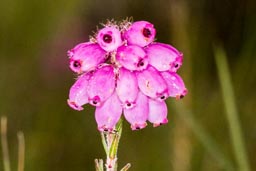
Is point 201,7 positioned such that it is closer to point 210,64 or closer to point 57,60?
point 210,64

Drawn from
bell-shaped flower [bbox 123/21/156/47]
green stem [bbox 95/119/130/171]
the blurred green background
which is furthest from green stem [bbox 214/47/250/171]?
bell-shaped flower [bbox 123/21/156/47]

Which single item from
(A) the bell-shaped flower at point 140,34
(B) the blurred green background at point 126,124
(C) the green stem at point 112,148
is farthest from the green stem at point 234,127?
(A) the bell-shaped flower at point 140,34

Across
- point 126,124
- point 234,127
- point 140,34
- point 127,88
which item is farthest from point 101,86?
point 126,124

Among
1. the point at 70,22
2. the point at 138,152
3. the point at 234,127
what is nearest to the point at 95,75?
the point at 234,127

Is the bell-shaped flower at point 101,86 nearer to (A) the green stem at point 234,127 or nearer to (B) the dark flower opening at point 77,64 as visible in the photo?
(B) the dark flower opening at point 77,64

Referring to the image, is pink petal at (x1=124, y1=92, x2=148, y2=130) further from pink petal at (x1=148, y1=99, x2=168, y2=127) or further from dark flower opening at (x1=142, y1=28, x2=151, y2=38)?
dark flower opening at (x1=142, y1=28, x2=151, y2=38)
